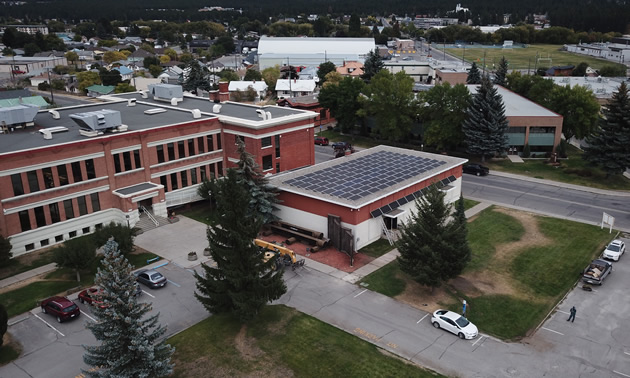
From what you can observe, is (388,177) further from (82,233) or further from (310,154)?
(82,233)

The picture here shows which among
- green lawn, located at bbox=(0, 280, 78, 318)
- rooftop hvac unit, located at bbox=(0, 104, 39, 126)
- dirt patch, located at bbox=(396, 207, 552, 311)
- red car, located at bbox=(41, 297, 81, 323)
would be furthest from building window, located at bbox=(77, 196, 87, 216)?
dirt patch, located at bbox=(396, 207, 552, 311)

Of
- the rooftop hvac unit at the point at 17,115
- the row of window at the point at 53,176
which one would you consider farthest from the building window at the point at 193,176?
the rooftop hvac unit at the point at 17,115

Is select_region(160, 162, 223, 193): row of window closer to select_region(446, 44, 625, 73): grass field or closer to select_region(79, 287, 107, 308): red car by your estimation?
select_region(79, 287, 107, 308): red car

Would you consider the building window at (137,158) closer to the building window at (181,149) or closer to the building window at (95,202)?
the building window at (181,149)

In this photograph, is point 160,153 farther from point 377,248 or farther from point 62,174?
point 377,248

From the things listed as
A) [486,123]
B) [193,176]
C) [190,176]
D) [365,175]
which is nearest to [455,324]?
[365,175]

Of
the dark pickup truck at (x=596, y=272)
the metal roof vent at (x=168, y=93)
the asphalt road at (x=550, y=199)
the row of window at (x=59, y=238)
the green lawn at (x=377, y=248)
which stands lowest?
the asphalt road at (x=550, y=199)
